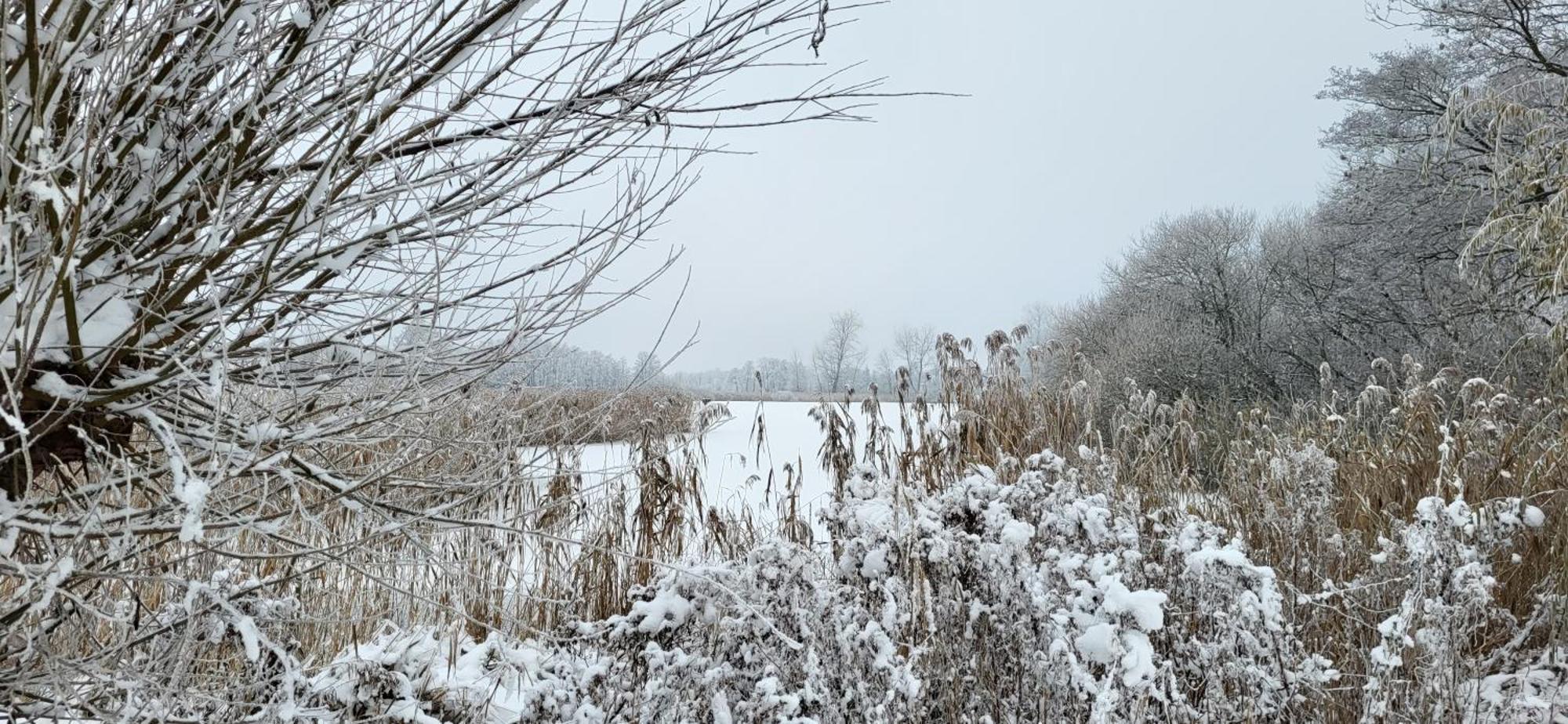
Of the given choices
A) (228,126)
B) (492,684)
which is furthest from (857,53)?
(492,684)

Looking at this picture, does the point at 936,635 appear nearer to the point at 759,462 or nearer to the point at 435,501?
the point at 435,501

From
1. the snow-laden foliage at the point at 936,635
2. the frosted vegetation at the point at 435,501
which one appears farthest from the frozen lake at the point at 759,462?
the snow-laden foliage at the point at 936,635

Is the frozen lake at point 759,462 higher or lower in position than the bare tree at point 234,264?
lower

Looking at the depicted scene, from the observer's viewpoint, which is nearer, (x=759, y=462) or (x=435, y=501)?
(x=435, y=501)

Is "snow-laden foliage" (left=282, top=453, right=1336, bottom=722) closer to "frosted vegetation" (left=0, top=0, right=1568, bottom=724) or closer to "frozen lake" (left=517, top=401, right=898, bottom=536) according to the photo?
"frosted vegetation" (left=0, top=0, right=1568, bottom=724)

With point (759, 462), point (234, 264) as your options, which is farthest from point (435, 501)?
point (759, 462)

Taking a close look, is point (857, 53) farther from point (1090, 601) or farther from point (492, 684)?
point (492, 684)

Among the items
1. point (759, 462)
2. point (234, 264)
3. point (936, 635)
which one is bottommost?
point (936, 635)

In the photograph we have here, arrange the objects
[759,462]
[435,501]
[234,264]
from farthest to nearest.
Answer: [759,462], [435,501], [234,264]

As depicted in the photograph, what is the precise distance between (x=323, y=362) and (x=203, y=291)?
321 mm

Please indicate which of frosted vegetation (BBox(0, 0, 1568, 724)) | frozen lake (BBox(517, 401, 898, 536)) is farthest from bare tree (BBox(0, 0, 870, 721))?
frozen lake (BBox(517, 401, 898, 536))

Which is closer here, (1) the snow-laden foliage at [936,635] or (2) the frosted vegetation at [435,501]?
(2) the frosted vegetation at [435,501]

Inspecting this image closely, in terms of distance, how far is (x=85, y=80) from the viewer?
1643 millimetres

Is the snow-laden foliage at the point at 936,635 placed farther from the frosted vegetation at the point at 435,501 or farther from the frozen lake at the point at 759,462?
the frozen lake at the point at 759,462
